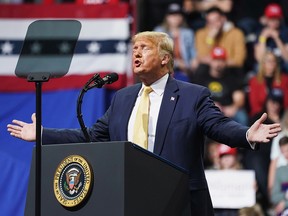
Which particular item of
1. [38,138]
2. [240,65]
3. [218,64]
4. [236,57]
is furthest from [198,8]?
[38,138]

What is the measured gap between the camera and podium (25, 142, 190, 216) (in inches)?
157

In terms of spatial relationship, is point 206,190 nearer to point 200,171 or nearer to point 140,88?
point 200,171

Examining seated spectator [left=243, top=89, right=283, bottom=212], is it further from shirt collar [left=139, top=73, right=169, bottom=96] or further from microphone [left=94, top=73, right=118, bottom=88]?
microphone [left=94, top=73, right=118, bottom=88]

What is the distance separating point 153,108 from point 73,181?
0.87m

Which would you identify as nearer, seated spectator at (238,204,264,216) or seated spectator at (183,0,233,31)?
seated spectator at (238,204,264,216)

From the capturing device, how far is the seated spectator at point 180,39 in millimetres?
10250

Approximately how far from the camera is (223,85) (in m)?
9.85

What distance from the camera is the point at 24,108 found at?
30.6 feet

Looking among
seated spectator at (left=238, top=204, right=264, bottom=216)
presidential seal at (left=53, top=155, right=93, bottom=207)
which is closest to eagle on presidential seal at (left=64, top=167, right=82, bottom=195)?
presidential seal at (left=53, top=155, right=93, bottom=207)

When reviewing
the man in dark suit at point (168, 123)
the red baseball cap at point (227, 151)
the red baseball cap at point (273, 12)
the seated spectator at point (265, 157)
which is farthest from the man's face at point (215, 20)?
the man in dark suit at point (168, 123)

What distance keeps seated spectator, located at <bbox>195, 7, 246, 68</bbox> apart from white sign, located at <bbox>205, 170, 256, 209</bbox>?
1.86m

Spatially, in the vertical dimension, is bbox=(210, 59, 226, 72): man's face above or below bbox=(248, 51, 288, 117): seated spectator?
above

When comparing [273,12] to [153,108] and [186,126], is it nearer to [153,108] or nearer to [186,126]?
[153,108]

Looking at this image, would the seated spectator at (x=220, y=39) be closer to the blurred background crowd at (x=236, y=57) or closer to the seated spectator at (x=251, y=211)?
the blurred background crowd at (x=236, y=57)
